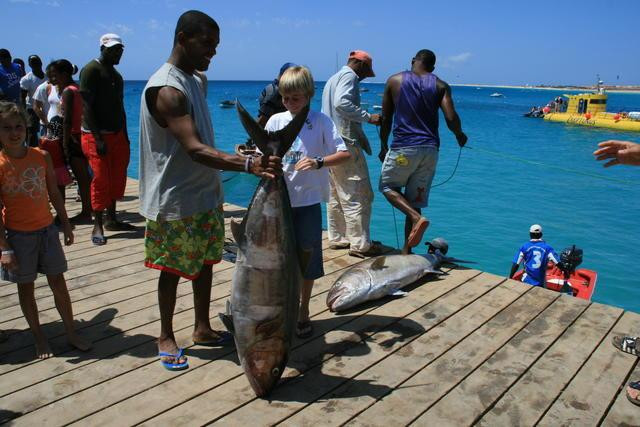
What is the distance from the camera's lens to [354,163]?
5.03 metres

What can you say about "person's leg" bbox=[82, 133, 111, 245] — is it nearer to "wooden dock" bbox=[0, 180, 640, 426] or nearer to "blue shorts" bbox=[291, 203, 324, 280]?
"wooden dock" bbox=[0, 180, 640, 426]

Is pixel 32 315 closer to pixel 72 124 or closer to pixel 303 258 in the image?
pixel 303 258

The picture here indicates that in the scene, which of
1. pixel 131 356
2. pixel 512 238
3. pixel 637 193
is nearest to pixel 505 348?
pixel 131 356

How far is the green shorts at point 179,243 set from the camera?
111 inches

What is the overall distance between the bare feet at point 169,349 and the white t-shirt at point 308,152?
3.72 ft

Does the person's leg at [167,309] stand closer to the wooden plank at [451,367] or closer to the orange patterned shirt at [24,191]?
the orange patterned shirt at [24,191]

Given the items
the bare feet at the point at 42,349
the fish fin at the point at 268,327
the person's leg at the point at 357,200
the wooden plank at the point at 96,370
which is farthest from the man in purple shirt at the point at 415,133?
the bare feet at the point at 42,349

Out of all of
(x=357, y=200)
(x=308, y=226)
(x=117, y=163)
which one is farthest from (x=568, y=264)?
(x=117, y=163)

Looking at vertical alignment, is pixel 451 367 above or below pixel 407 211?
below

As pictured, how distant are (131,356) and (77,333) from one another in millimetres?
561

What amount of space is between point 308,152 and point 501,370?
182 cm

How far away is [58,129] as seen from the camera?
6.12 meters

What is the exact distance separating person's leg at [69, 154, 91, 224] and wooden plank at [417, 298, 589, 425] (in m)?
5.00

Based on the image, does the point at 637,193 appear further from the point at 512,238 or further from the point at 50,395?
the point at 50,395
